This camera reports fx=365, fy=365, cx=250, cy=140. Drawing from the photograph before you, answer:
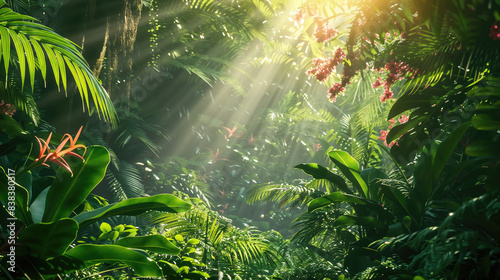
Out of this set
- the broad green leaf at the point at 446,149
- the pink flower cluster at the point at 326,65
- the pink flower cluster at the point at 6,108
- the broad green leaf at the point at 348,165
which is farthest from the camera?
the pink flower cluster at the point at 326,65

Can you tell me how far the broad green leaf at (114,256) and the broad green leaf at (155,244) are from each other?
0.30 ft

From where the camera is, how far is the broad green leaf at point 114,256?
1297 mm

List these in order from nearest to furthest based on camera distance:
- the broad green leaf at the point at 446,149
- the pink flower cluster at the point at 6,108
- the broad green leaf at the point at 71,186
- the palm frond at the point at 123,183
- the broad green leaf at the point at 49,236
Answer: the broad green leaf at the point at 49,236 → the broad green leaf at the point at 71,186 → the broad green leaf at the point at 446,149 → the pink flower cluster at the point at 6,108 → the palm frond at the point at 123,183

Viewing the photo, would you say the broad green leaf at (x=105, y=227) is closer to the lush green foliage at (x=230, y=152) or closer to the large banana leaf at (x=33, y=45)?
the lush green foliage at (x=230, y=152)

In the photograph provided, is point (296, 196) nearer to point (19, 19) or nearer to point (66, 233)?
point (66, 233)

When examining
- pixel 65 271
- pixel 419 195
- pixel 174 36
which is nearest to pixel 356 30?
pixel 419 195

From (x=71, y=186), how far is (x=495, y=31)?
5.62 ft

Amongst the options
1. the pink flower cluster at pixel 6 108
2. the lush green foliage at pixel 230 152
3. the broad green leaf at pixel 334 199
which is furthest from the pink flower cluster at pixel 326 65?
the pink flower cluster at pixel 6 108

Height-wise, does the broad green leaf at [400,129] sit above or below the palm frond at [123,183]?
above

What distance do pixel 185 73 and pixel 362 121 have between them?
6.40 feet

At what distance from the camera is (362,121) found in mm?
3441

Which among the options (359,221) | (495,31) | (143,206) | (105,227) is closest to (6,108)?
(105,227)

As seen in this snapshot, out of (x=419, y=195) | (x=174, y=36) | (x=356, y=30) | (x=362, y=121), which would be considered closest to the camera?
(x=356, y=30)

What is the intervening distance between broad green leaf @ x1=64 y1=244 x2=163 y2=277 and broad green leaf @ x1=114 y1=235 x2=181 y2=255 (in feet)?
0.30
